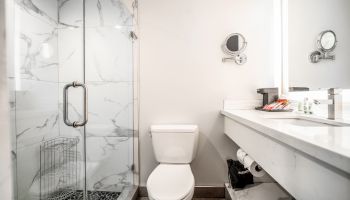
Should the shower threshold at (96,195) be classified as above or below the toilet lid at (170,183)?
below

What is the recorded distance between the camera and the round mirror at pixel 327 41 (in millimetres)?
1324

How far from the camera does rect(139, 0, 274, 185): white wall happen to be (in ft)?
6.52

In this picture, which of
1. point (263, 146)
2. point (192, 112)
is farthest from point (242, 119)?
point (192, 112)

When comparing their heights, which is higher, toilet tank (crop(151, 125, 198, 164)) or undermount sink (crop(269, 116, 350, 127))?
undermount sink (crop(269, 116, 350, 127))

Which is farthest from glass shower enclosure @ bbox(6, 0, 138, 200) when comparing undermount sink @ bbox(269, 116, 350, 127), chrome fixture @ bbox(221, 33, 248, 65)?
undermount sink @ bbox(269, 116, 350, 127)

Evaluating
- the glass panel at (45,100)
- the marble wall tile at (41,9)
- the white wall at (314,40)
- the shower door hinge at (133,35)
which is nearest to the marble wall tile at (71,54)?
the glass panel at (45,100)

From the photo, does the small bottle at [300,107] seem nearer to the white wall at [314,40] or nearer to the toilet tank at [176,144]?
the white wall at [314,40]

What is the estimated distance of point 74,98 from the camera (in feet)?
4.96

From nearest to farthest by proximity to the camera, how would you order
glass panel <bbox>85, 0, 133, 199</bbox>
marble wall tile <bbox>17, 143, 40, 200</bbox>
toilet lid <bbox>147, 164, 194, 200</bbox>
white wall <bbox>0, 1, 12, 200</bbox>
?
white wall <bbox>0, 1, 12, 200</bbox> < marble wall tile <bbox>17, 143, 40, 200</bbox> < toilet lid <bbox>147, 164, 194, 200</bbox> < glass panel <bbox>85, 0, 133, 199</bbox>

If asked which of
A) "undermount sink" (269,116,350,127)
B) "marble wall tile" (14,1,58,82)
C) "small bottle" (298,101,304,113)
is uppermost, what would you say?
"marble wall tile" (14,1,58,82)

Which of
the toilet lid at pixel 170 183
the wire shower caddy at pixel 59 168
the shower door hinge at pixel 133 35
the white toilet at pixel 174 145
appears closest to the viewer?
the toilet lid at pixel 170 183

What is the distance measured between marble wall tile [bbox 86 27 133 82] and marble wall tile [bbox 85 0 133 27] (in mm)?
58

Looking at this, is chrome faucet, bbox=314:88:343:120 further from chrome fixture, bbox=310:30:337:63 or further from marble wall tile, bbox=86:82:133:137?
marble wall tile, bbox=86:82:133:137

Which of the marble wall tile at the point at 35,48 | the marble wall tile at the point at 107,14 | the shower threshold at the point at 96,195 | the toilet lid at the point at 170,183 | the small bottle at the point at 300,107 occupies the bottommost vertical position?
the shower threshold at the point at 96,195
